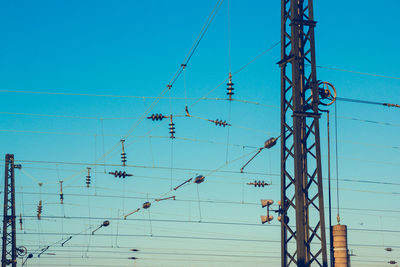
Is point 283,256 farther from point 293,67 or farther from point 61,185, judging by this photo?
point 61,185

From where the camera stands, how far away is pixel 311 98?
23.9 meters

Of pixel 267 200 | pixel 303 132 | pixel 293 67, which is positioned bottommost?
pixel 267 200

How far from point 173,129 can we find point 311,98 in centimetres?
912

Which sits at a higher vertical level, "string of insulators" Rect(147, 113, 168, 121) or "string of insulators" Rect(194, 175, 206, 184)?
"string of insulators" Rect(147, 113, 168, 121)

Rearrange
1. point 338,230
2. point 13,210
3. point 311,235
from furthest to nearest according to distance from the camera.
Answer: point 13,210, point 338,230, point 311,235

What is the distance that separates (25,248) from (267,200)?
94.9 feet

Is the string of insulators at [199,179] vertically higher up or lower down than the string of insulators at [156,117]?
lower down

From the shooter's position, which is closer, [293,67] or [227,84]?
[293,67]

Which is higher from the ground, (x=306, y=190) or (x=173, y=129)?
(x=173, y=129)

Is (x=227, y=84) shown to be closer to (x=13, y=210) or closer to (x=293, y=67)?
(x=293, y=67)

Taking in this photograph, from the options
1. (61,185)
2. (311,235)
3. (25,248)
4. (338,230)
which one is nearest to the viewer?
(311,235)

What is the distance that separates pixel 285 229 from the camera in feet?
78.6

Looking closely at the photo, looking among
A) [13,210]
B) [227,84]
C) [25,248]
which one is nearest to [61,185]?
[13,210]

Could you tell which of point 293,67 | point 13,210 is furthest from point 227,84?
point 13,210
